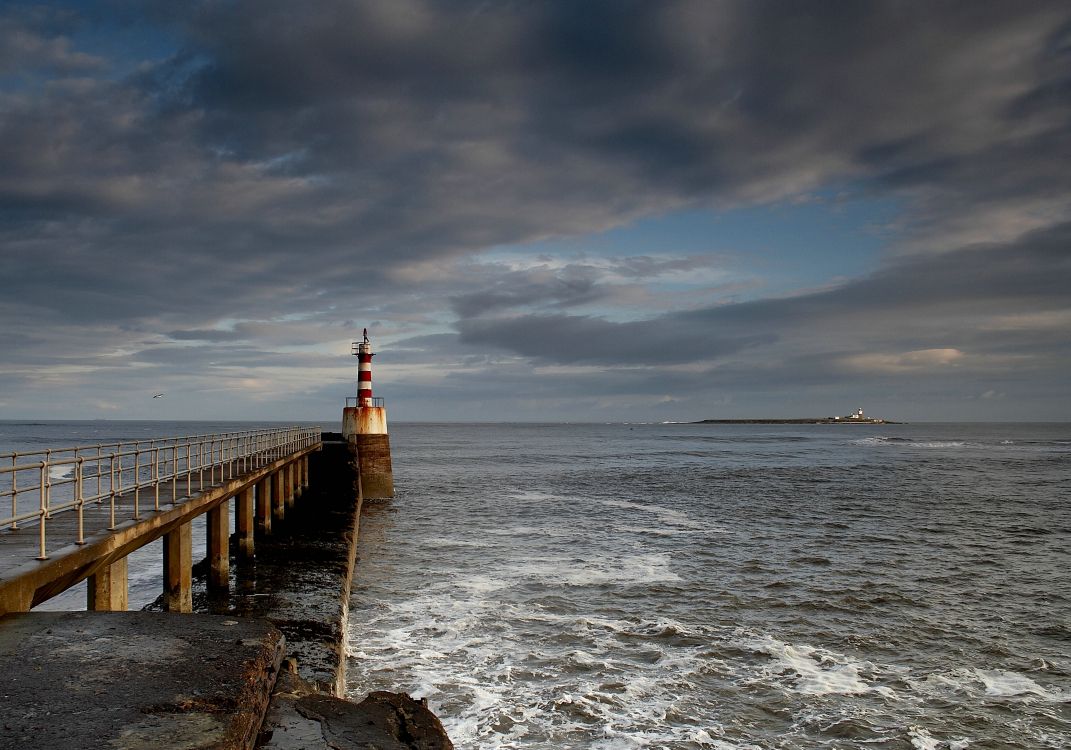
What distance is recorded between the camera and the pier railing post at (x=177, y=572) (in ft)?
34.7

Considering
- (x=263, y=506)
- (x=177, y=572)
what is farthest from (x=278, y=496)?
(x=177, y=572)

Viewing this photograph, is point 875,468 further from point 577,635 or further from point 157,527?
point 157,527

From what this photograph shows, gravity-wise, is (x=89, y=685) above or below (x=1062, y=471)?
above

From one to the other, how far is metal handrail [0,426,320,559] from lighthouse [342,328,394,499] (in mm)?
1982

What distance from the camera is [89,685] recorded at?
4.51 meters

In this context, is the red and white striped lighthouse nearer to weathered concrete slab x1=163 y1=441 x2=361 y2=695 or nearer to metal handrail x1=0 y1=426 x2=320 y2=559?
metal handrail x1=0 y1=426 x2=320 y2=559

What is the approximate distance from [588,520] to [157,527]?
16.4 metres

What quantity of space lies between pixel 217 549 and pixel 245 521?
3.26m

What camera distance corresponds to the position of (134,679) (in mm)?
4648

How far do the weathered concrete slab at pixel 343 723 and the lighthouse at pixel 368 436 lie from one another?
2414cm

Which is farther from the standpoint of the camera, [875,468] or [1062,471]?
[875,468]

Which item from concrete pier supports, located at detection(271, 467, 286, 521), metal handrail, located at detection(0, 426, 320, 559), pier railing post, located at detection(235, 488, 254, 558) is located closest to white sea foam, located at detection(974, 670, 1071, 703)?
metal handrail, located at detection(0, 426, 320, 559)

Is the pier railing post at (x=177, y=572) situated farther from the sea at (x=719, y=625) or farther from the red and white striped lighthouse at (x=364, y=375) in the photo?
the red and white striped lighthouse at (x=364, y=375)

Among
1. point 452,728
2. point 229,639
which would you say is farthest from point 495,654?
point 229,639
